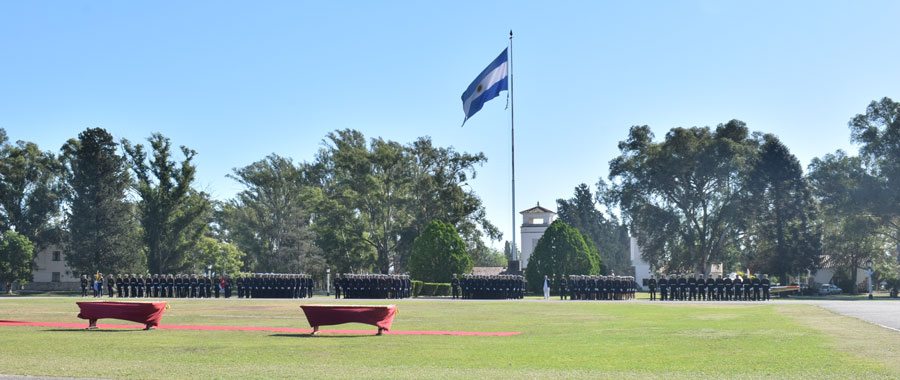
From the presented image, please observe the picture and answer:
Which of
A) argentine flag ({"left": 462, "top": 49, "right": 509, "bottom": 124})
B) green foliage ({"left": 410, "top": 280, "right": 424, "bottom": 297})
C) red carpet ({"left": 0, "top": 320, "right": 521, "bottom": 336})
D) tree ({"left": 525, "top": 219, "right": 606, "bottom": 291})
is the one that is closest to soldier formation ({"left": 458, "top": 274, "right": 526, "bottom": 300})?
green foliage ({"left": 410, "top": 280, "right": 424, "bottom": 297})

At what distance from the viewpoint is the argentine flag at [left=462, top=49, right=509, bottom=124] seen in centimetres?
4325

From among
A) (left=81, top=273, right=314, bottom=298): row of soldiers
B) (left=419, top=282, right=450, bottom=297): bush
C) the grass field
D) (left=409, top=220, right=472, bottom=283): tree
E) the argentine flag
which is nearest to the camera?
the grass field

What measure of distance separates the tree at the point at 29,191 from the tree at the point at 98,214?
8830 mm

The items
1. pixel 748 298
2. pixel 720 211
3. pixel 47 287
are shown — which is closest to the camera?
pixel 748 298

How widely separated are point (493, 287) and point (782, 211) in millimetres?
31373

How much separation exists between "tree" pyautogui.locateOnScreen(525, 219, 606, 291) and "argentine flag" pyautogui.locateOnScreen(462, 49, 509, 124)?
11.6m

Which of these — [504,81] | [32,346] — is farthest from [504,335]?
[504,81]

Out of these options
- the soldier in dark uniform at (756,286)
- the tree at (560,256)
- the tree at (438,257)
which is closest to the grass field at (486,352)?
the soldier in dark uniform at (756,286)

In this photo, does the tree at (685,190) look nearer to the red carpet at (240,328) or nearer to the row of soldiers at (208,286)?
the row of soldiers at (208,286)

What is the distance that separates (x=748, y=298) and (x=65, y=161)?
201 ft

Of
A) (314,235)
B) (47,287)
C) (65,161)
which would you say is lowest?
(47,287)

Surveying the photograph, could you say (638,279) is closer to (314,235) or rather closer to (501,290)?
(314,235)

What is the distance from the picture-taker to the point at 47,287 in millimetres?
85625

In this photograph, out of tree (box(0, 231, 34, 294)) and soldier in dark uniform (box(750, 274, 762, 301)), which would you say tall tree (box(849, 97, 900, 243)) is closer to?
soldier in dark uniform (box(750, 274, 762, 301))
